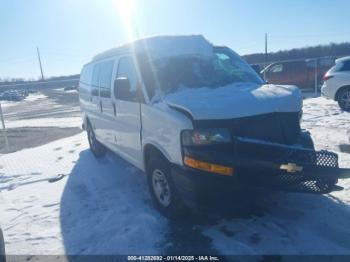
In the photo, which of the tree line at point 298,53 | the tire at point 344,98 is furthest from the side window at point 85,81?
the tree line at point 298,53

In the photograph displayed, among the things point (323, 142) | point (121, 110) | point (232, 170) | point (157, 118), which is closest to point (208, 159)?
point (232, 170)

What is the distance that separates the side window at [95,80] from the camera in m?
6.70

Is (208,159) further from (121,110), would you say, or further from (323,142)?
(323,142)

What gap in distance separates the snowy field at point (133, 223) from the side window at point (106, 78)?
60.7 inches

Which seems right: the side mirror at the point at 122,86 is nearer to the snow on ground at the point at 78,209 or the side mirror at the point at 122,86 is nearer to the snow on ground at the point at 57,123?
the snow on ground at the point at 78,209

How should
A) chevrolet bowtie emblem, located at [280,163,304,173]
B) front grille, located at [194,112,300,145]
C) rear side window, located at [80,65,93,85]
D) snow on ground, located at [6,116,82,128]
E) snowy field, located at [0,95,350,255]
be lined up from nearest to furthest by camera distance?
chevrolet bowtie emblem, located at [280,163,304,173], front grille, located at [194,112,300,145], snowy field, located at [0,95,350,255], rear side window, located at [80,65,93,85], snow on ground, located at [6,116,82,128]

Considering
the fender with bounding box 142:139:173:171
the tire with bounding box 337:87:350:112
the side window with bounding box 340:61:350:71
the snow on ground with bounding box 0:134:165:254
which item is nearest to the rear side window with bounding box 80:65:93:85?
the snow on ground with bounding box 0:134:165:254

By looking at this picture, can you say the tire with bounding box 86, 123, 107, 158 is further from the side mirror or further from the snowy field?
the side mirror

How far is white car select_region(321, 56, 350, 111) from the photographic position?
11.2 metres

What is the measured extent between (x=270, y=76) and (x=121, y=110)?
16.7 meters

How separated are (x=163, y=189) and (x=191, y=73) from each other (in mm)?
1618

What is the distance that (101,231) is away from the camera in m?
4.25

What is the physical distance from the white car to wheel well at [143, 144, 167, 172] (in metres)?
8.92

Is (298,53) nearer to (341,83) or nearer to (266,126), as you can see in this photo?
(341,83)
